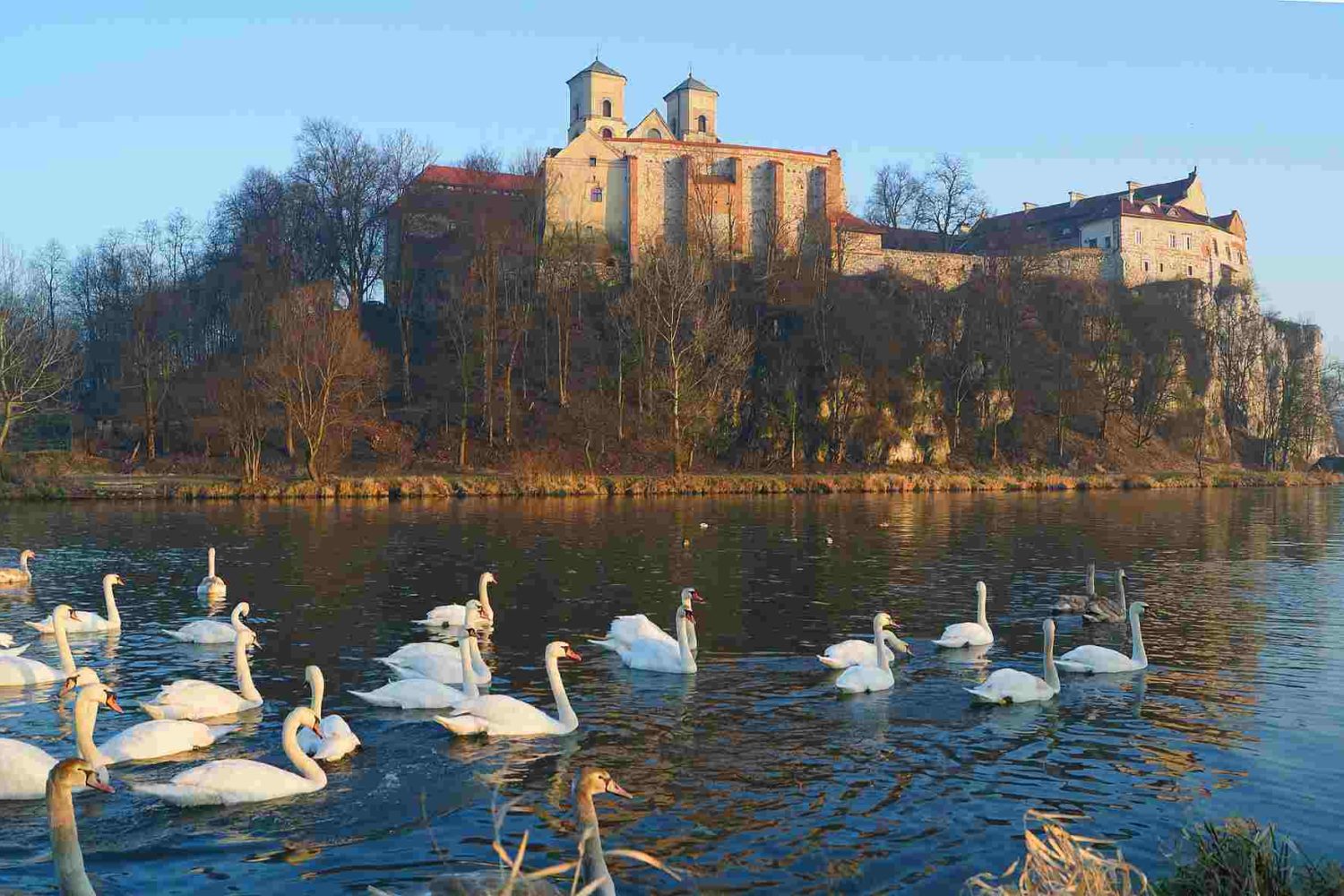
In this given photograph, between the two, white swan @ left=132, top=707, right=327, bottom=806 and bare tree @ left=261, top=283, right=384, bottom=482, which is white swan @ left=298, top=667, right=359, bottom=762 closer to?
white swan @ left=132, top=707, right=327, bottom=806

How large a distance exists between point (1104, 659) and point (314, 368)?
43821 mm

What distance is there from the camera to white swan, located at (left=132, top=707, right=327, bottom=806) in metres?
9.87

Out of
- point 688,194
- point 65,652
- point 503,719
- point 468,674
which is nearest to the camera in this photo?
→ point 503,719

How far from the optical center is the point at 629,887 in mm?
8500

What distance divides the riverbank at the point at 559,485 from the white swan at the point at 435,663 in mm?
33854

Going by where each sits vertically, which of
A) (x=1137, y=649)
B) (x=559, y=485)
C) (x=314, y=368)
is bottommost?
(x=1137, y=649)

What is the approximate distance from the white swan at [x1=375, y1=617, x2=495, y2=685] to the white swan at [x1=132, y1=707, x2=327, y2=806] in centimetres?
410

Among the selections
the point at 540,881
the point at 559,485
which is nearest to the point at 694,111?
the point at 559,485

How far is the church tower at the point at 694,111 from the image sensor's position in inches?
3656

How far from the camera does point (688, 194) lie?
257 feet

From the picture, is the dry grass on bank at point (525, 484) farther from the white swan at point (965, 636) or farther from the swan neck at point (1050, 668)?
the swan neck at point (1050, 668)

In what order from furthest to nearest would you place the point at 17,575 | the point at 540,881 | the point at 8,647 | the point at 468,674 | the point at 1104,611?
the point at 17,575 < the point at 1104,611 < the point at 8,647 < the point at 468,674 < the point at 540,881

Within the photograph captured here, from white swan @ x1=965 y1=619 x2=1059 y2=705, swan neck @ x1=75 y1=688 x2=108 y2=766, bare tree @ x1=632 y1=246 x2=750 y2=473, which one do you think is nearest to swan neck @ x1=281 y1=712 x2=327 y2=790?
swan neck @ x1=75 y1=688 x2=108 y2=766

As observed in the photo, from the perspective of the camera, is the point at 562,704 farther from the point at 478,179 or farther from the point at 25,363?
the point at 478,179
